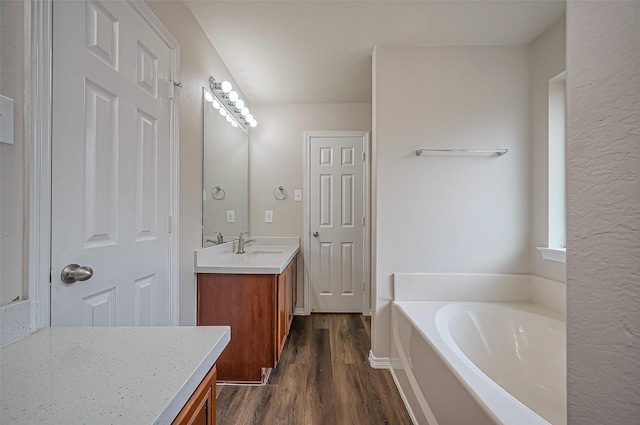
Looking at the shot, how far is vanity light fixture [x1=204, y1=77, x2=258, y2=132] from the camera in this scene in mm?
2057

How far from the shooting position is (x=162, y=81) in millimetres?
1421

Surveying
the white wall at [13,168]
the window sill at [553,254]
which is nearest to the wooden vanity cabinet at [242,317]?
the white wall at [13,168]

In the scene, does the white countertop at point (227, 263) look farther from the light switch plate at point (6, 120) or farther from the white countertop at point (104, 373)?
the light switch plate at point (6, 120)

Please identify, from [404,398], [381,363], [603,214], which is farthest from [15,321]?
[381,363]

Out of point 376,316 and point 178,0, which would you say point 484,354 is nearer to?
point 376,316

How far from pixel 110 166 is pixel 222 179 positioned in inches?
46.7

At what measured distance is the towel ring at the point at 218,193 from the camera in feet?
6.79

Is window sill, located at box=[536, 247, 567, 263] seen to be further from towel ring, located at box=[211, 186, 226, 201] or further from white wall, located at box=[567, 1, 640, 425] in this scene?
towel ring, located at box=[211, 186, 226, 201]

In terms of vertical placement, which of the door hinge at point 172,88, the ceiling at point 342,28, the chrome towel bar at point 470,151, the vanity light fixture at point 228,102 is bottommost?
the chrome towel bar at point 470,151

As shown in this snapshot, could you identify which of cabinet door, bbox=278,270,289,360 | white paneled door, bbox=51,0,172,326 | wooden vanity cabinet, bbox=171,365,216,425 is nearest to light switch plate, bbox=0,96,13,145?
white paneled door, bbox=51,0,172,326

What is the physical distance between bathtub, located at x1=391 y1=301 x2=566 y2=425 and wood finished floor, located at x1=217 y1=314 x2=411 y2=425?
153 millimetres

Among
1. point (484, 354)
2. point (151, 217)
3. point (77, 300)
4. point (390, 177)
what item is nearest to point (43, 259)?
point (77, 300)

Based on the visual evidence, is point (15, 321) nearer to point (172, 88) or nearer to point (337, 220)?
point (172, 88)

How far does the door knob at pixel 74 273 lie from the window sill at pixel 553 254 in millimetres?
2370
